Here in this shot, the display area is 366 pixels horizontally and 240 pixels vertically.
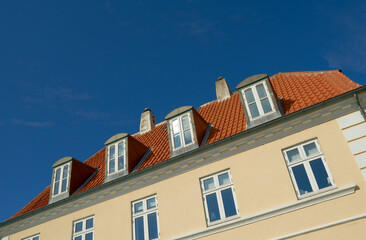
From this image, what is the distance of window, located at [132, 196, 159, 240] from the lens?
1159 cm

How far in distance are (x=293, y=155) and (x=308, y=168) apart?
2.25ft

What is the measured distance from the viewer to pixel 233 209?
34.6 ft

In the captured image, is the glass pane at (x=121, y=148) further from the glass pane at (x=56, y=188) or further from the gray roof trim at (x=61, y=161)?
the glass pane at (x=56, y=188)

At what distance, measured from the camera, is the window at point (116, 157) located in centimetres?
1401

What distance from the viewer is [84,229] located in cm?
1297

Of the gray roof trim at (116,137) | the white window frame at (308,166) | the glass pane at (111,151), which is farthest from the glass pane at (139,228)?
the white window frame at (308,166)

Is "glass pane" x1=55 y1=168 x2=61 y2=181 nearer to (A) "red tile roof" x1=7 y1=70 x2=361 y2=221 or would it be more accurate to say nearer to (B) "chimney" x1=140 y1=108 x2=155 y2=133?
(A) "red tile roof" x1=7 y1=70 x2=361 y2=221

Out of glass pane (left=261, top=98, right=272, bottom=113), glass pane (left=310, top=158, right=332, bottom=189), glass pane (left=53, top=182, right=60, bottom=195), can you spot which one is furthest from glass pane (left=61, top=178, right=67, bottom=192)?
glass pane (left=310, top=158, right=332, bottom=189)

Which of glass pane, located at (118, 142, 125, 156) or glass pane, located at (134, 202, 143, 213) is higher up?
glass pane, located at (118, 142, 125, 156)

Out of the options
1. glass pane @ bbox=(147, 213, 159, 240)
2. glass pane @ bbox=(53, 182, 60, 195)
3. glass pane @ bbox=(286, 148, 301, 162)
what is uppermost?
glass pane @ bbox=(53, 182, 60, 195)

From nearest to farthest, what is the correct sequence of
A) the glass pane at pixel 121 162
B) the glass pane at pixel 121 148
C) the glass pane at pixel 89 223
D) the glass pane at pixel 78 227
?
1. the glass pane at pixel 89 223
2. the glass pane at pixel 78 227
3. the glass pane at pixel 121 162
4. the glass pane at pixel 121 148

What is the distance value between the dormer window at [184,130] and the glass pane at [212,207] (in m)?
2.14

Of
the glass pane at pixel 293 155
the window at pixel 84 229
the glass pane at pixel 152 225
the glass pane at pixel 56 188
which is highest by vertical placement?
the glass pane at pixel 56 188

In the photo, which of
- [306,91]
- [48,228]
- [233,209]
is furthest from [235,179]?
[48,228]
